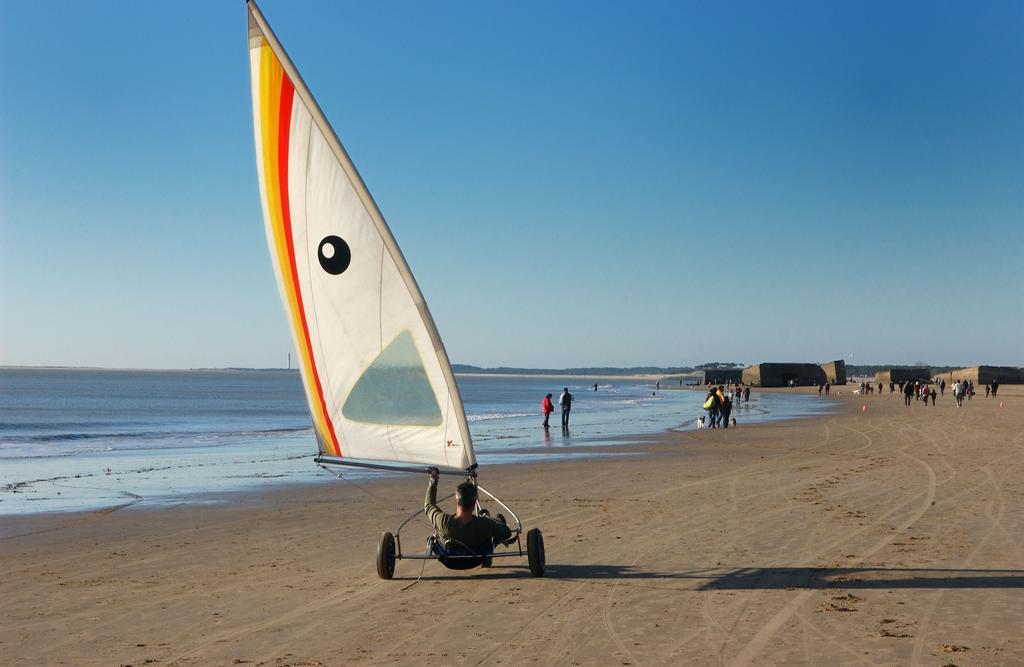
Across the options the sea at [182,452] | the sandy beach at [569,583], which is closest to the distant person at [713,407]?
the sea at [182,452]

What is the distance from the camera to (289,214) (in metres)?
9.73

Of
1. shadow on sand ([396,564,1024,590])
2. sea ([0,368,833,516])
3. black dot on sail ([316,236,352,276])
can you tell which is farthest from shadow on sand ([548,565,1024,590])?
sea ([0,368,833,516])

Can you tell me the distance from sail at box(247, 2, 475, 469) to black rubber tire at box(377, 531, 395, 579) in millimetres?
877

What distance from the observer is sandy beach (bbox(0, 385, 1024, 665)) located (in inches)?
276

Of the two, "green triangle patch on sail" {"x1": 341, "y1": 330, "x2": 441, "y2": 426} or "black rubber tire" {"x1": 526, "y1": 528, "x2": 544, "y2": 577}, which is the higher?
"green triangle patch on sail" {"x1": 341, "y1": 330, "x2": 441, "y2": 426}

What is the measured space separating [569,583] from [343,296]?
11.6ft

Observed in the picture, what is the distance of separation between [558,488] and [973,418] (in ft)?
101

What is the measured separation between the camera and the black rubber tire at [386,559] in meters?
9.41

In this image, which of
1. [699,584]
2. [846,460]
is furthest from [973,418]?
[699,584]

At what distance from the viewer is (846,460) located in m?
22.7

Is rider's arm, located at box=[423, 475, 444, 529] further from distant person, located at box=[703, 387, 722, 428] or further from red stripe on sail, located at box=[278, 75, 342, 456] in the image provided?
distant person, located at box=[703, 387, 722, 428]

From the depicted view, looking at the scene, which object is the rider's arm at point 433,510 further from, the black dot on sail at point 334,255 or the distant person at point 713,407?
the distant person at point 713,407

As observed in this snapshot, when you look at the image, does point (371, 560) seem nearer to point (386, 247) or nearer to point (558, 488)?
point (386, 247)

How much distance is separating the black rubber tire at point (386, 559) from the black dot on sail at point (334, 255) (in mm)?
2695
